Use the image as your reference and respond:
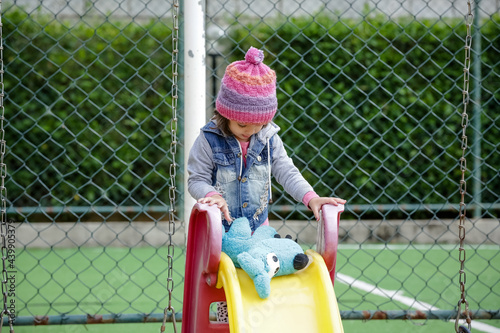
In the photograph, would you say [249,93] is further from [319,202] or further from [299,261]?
[299,261]

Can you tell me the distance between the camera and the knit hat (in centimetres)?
207

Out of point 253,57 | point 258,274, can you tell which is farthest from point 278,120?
point 258,274

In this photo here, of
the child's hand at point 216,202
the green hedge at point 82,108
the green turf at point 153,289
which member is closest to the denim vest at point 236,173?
the child's hand at point 216,202

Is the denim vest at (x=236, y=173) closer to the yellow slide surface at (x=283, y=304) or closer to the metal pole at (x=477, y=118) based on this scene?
the yellow slide surface at (x=283, y=304)

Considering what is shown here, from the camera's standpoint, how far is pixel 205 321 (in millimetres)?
2016

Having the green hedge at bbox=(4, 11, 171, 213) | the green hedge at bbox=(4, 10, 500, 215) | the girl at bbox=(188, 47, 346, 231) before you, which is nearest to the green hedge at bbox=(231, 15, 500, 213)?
the green hedge at bbox=(4, 10, 500, 215)

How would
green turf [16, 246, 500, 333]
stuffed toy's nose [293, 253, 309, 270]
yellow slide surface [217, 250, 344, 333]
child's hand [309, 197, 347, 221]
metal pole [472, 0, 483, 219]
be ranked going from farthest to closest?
1. metal pole [472, 0, 483, 219]
2. green turf [16, 246, 500, 333]
3. child's hand [309, 197, 347, 221]
4. stuffed toy's nose [293, 253, 309, 270]
5. yellow slide surface [217, 250, 344, 333]

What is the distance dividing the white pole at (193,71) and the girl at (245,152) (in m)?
0.34

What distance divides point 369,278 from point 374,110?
2.07 m

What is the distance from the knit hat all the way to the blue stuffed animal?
402 millimetres

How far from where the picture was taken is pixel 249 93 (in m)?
2.07

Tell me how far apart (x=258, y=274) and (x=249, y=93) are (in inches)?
27.1

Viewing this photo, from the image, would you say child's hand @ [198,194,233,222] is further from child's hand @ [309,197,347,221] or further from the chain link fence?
the chain link fence

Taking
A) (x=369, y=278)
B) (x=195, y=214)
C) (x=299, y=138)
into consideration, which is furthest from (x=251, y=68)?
(x=299, y=138)
